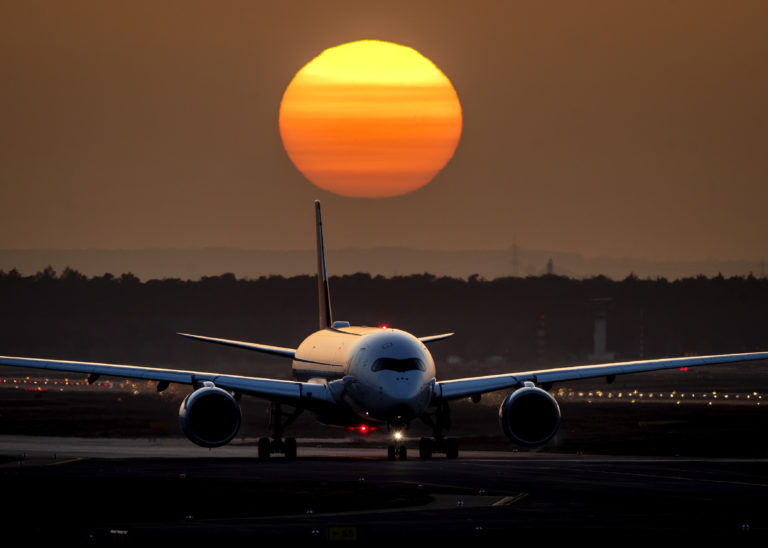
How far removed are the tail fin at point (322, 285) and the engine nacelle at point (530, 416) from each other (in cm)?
1376

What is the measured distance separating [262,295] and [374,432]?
378ft

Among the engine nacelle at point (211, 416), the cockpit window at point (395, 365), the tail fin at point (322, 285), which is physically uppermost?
the tail fin at point (322, 285)

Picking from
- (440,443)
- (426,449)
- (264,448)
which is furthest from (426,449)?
(264,448)

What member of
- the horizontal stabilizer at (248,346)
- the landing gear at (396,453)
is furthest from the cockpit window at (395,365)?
the horizontal stabilizer at (248,346)

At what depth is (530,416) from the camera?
44000 mm

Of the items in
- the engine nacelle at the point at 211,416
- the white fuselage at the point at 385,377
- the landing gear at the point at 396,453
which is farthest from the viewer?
the landing gear at the point at 396,453

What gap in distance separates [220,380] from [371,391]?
532 cm

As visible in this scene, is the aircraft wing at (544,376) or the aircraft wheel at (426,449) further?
the aircraft wing at (544,376)

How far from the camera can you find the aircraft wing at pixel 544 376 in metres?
44.9

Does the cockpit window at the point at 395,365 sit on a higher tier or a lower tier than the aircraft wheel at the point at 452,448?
higher

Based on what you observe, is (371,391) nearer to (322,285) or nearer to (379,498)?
(379,498)

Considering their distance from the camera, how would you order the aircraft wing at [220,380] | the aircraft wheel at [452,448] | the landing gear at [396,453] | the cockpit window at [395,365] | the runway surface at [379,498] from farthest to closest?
the aircraft wing at [220,380], the aircraft wheel at [452,448], the landing gear at [396,453], the cockpit window at [395,365], the runway surface at [379,498]

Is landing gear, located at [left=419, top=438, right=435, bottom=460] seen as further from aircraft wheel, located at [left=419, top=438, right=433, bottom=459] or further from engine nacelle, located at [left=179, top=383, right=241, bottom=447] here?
engine nacelle, located at [left=179, top=383, right=241, bottom=447]

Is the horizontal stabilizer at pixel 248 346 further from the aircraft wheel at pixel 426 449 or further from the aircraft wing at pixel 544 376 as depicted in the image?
the aircraft wheel at pixel 426 449
